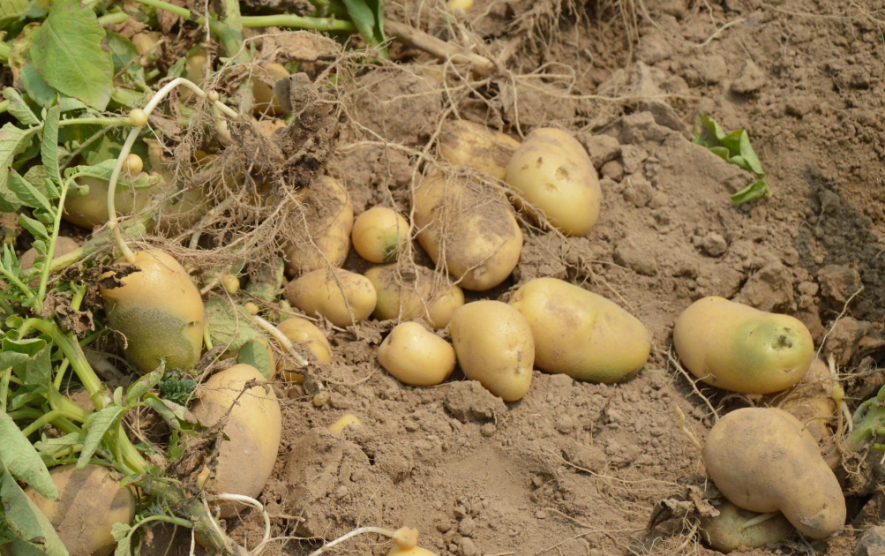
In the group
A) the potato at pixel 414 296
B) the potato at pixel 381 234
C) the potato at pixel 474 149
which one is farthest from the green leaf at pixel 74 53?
the potato at pixel 474 149

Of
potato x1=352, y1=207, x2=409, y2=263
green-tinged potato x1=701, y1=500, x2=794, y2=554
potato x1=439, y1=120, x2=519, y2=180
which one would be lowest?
green-tinged potato x1=701, y1=500, x2=794, y2=554

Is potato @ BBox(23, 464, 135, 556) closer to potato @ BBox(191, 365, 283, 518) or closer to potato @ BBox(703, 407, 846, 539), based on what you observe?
potato @ BBox(191, 365, 283, 518)

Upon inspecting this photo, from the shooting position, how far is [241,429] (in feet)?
5.69

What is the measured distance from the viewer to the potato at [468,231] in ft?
7.42

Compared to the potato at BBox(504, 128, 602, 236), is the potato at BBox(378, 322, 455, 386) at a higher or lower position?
lower

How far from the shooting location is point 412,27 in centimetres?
277

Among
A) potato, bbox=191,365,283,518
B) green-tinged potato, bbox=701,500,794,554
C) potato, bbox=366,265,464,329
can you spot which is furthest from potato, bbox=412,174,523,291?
green-tinged potato, bbox=701,500,794,554

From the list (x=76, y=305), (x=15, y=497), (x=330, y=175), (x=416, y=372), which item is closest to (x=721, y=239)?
(x=416, y=372)

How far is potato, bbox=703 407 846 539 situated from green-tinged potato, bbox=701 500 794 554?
0.11 feet

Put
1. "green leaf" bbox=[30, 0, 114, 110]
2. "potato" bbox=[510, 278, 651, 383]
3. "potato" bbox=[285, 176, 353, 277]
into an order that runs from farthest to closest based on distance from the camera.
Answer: "potato" bbox=[285, 176, 353, 277] → "potato" bbox=[510, 278, 651, 383] → "green leaf" bbox=[30, 0, 114, 110]

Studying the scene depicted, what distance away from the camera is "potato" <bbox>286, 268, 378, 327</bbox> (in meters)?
2.16

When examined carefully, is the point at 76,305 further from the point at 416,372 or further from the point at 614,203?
the point at 614,203

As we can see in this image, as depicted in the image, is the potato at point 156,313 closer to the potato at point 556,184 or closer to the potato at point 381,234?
the potato at point 381,234

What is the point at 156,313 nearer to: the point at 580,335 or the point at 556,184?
the point at 580,335
